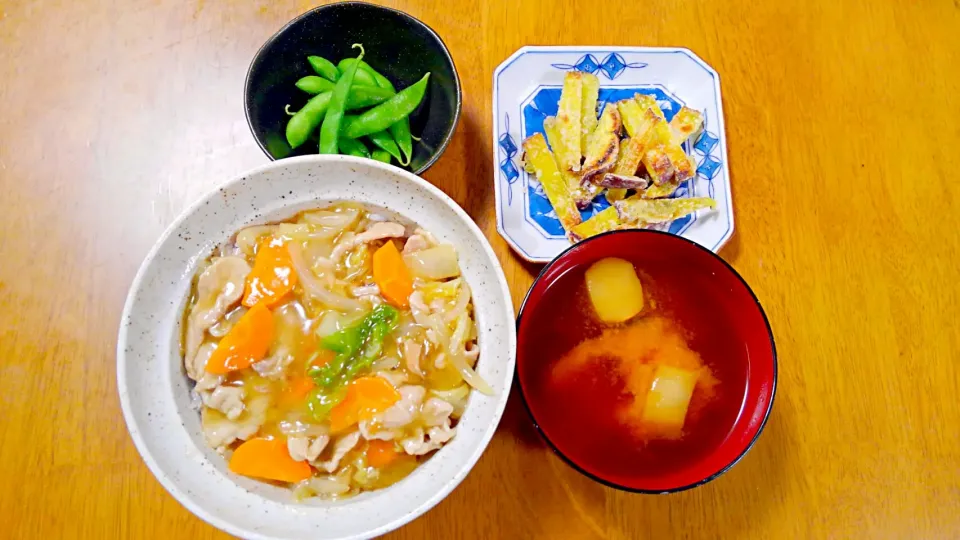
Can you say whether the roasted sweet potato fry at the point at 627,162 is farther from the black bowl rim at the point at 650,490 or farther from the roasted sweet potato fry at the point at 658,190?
the black bowl rim at the point at 650,490


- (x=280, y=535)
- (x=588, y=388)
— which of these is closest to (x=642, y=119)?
(x=588, y=388)

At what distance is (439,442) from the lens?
1196 mm

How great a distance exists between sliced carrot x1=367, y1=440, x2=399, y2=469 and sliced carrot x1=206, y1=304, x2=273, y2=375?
0.27 meters

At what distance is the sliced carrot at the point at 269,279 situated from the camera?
1216 millimetres

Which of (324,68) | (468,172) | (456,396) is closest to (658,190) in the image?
→ (468,172)

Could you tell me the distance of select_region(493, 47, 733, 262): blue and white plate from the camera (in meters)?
1.56

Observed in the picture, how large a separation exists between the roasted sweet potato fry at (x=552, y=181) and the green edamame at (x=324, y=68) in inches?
19.2

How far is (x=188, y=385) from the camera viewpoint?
4.02 ft

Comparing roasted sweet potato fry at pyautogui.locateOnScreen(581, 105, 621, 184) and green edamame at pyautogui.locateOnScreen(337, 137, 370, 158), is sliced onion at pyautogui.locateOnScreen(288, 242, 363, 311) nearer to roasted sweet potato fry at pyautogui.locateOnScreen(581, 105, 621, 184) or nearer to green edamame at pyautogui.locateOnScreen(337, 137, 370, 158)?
green edamame at pyautogui.locateOnScreen(337, 137, 370, 158)

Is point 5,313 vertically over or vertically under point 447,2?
under

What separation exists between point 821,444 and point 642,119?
88 cm

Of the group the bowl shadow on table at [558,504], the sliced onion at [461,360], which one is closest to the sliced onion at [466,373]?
the sliced onion at [461,360]

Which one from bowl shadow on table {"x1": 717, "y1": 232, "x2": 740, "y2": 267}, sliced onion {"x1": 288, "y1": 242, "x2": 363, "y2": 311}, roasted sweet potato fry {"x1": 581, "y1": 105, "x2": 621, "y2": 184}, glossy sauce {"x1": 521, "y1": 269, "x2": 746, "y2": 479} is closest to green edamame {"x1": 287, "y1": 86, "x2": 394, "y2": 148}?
sliced onion {"x1": 288, "y1": 242, "x2": 363, "y2": 311}

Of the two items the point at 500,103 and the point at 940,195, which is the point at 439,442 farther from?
the point at 940,195
